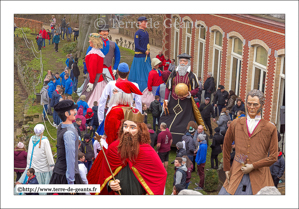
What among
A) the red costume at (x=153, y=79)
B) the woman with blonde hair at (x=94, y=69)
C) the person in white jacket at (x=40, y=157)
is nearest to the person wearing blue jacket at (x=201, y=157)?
the person in white jacket at (x=40, y=157)

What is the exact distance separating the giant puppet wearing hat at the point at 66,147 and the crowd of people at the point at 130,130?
0.06ft

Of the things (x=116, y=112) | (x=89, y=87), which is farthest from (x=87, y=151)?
(x=89, y=87)

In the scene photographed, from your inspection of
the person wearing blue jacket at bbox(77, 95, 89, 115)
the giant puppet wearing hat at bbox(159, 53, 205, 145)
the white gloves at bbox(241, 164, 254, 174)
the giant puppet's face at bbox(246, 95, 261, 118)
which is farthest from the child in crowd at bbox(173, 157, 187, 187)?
the person wearing blue jacket at bbox(77, 95, 89, 115)

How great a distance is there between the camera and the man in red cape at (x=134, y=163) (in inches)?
305

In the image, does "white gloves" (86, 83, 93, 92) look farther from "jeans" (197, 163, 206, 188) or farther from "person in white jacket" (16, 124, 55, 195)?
"person in white jacket" (16, 124, 55, 195)

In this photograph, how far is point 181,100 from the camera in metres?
12.6

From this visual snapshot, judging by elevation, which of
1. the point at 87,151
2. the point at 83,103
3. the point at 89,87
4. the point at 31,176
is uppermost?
the point at 89,87

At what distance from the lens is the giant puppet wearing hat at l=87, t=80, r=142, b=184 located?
9164 millimetres

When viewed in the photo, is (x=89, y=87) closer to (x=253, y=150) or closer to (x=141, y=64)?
(x=141, y=64)

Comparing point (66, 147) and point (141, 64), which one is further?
point (141, 64)

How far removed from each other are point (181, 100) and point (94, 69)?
279 cm

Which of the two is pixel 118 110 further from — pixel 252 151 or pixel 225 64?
pixel 225 64

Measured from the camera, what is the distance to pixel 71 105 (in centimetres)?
823

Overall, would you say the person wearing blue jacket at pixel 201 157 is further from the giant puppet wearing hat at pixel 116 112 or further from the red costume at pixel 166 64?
the red costume at pixel 166 64
